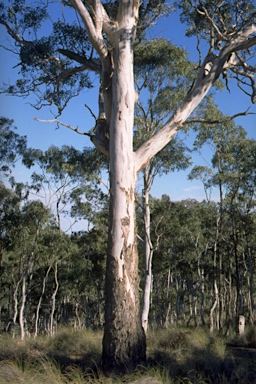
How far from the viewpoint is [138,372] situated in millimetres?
5973

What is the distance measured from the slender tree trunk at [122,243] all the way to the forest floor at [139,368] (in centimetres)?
33

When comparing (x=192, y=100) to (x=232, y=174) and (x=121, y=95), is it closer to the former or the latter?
(x=121, y=95)

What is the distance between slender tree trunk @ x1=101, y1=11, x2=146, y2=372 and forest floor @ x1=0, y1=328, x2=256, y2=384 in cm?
33

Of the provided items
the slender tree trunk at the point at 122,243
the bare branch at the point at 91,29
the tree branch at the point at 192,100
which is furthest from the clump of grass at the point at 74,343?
the bare branch at the point at 91,29

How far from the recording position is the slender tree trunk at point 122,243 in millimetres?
6746

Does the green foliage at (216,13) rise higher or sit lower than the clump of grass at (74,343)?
higher

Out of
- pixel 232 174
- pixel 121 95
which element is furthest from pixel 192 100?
pixel 232 174

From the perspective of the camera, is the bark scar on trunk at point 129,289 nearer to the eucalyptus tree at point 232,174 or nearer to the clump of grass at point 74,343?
the clump of grass at point 74,343

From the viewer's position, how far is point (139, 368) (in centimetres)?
654

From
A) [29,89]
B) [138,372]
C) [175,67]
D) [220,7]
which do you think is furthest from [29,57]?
[138,372]

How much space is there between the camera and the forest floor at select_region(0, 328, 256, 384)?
5.73m

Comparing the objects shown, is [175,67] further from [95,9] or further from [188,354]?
[188,354]

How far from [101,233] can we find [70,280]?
3.61 metres

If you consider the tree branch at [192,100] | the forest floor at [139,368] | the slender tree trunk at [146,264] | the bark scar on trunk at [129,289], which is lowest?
the forest floor at [139,368]
